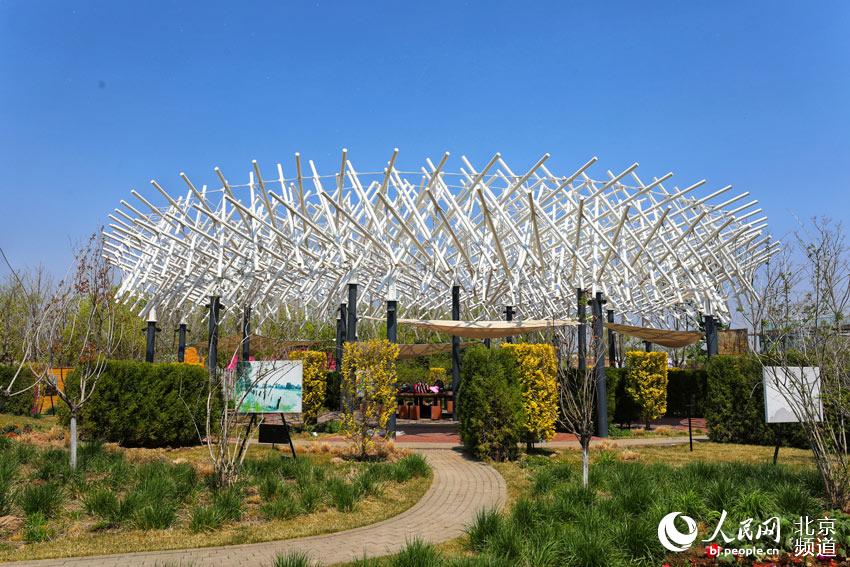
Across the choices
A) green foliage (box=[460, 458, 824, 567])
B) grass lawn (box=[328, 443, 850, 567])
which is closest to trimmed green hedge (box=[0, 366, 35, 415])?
grass lawn (box=[328, 443, 850, 567])

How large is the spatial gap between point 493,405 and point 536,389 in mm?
1396

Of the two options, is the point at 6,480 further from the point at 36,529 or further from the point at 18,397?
the point at 18,397

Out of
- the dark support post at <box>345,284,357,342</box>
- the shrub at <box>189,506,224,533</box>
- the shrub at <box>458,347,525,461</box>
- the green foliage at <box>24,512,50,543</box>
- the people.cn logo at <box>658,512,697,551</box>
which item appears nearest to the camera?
the people.cn logo at <box>658,512,697,551</box>

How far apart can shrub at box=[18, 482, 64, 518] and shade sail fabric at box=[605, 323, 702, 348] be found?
1446cm

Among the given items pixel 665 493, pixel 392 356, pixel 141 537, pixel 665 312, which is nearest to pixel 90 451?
pixel 141 537

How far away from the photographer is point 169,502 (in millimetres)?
7574

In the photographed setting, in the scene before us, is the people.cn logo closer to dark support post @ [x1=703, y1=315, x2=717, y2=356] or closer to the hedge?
the hedge

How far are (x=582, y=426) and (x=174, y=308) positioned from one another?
59.2ft

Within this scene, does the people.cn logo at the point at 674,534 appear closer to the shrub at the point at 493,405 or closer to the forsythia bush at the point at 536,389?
the shrub at the point at 493,405

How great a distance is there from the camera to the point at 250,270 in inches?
837

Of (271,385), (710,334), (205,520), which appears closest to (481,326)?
(271,385)

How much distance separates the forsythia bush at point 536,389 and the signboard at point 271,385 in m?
4.49

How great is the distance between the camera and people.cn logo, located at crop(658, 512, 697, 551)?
593 cm

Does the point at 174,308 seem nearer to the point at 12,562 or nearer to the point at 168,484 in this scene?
the point at 168,484
